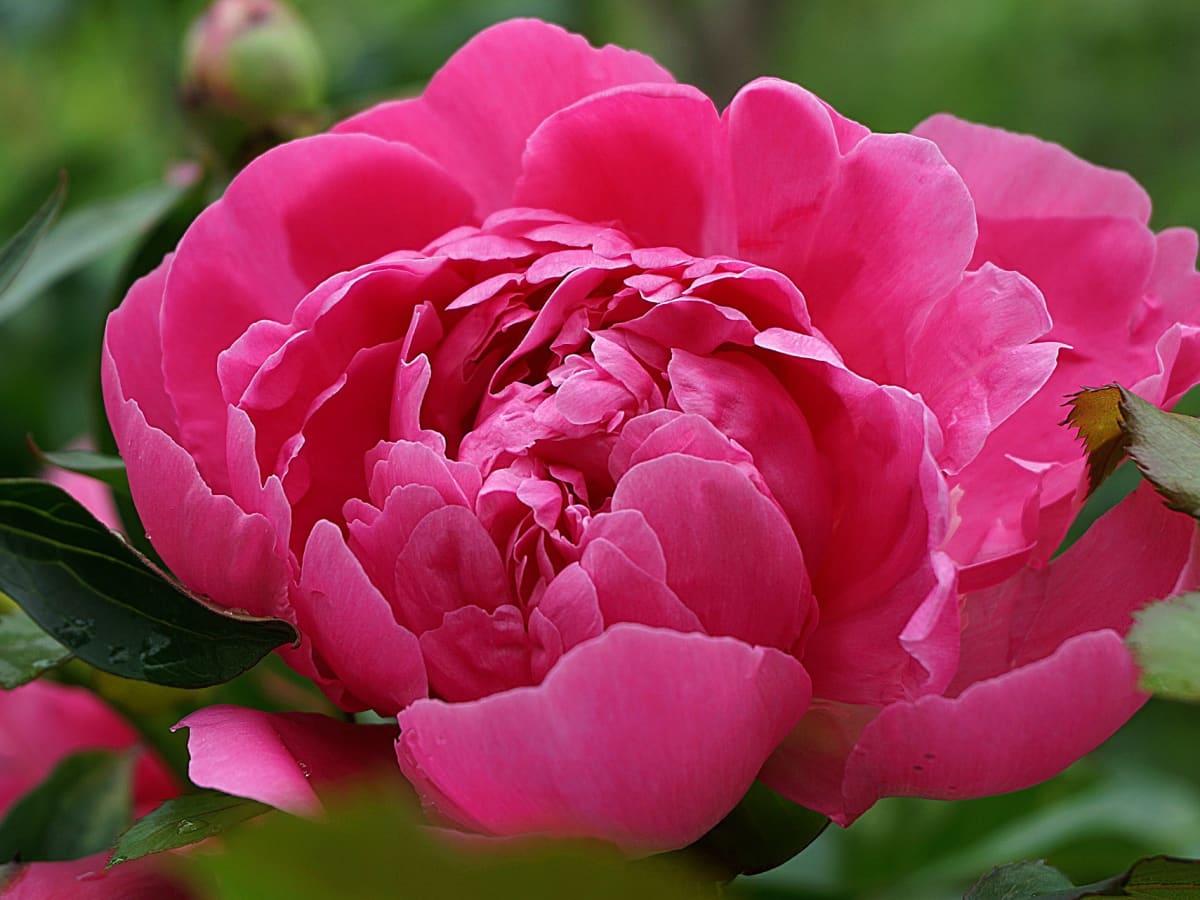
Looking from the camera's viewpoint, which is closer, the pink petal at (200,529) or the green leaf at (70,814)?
the pink petal at (200,529)

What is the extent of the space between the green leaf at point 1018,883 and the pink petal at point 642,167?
0.17 metres

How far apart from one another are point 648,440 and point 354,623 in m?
0.08

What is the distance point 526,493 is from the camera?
32cm

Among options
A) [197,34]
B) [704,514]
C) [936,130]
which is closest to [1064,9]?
[197,34]

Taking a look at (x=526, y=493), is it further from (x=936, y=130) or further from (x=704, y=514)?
(x=936, y=130)

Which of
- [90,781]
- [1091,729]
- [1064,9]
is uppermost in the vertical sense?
[1091,729]

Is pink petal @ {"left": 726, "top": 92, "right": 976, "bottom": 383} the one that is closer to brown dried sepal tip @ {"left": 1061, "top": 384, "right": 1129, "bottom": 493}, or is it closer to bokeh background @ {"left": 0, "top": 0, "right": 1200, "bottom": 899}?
brown dried sepal tip @ {"left": 1061, "top": 384, "right": 1129, "bottom": 493}

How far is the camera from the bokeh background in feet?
2.32

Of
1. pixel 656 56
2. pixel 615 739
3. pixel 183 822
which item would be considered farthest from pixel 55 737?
pixel 656 56

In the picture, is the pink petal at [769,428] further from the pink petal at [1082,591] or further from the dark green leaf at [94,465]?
the dark green leaf at [94,465]

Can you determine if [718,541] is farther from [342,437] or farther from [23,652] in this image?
[23,652]

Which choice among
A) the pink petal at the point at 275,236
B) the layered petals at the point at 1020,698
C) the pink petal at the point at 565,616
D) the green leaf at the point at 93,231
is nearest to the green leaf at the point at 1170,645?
the layered petals at the point at 1020,698

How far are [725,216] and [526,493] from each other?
0.10 metres

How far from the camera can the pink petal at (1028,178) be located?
0.37 metres
